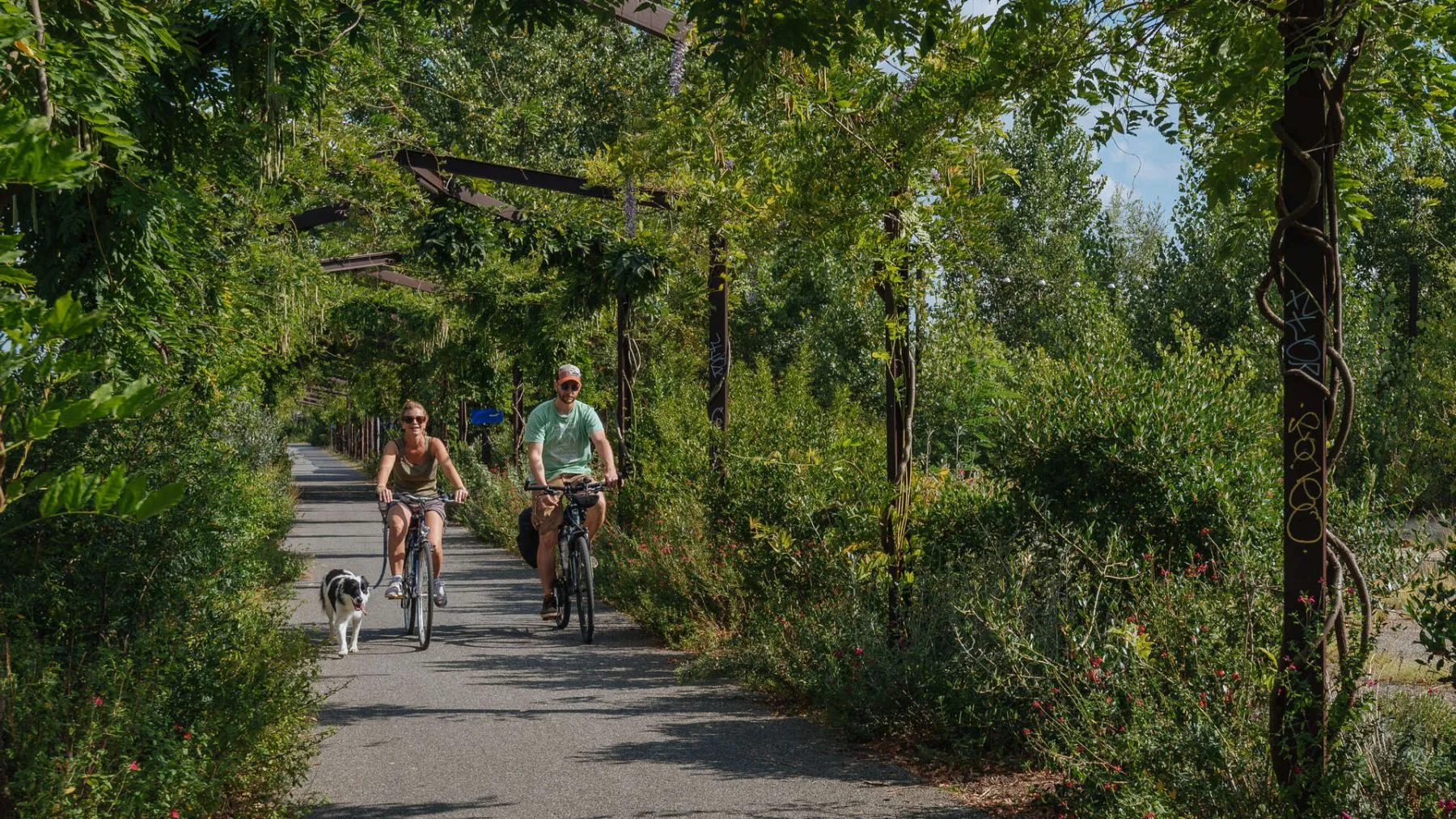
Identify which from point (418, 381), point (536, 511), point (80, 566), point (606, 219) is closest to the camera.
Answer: point (80, 566)

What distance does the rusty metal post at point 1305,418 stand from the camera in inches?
162

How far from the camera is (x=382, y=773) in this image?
6023mm

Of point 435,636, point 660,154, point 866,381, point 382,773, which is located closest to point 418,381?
point 866,381

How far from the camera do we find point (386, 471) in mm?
10055

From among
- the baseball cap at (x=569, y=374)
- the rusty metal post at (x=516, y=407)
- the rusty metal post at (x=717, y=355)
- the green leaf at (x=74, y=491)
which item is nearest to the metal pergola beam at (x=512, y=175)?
the rusty metal post at (x=717, y=355)

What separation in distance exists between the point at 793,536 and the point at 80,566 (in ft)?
16.1

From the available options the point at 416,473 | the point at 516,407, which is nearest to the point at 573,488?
the point at 416,473

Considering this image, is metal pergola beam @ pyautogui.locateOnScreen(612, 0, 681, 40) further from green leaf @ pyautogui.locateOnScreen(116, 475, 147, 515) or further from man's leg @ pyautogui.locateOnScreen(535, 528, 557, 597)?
green leaf @ pyautogui.locateOnScreen(116, 475, 147, 515)

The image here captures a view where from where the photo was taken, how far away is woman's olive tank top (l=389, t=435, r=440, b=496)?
10.4m

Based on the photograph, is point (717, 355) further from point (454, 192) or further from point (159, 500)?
point (159, 500)

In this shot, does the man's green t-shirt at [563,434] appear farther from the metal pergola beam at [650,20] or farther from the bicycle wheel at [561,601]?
the metal pergola beam at [650,20]

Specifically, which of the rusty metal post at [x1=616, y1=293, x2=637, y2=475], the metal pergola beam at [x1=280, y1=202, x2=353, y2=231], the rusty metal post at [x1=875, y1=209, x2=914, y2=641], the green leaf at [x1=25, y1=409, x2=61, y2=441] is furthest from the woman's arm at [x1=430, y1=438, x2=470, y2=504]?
the green leaf at [x1=25, y1=409, x2=61, y2=441]

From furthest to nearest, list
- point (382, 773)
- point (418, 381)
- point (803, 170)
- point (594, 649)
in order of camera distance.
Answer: point (418, 381) → point (594, 649) → point (803, 170) → point (382, 773)

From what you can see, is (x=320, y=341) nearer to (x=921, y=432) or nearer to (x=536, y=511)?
(x=921, y=432)
